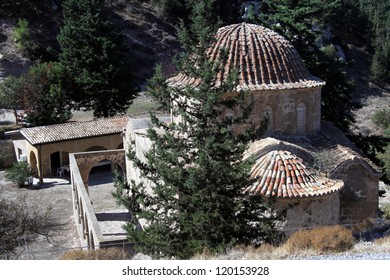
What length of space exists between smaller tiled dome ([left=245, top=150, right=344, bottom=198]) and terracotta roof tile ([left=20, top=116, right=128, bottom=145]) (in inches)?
663

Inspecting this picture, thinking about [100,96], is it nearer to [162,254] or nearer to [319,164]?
[319,164]

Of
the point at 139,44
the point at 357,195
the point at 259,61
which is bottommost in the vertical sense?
the point at 357,195

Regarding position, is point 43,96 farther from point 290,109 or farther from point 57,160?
point 290,109

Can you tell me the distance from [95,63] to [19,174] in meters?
8.84

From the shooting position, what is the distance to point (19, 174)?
2672 centimetres

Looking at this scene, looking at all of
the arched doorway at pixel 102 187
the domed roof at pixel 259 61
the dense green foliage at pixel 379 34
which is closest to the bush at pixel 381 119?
the dense green foliage at pixel 379 34

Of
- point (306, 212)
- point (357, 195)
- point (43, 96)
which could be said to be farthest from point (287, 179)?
point (43, 96)

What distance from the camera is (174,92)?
11250 mm

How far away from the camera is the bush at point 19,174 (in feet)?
87.8

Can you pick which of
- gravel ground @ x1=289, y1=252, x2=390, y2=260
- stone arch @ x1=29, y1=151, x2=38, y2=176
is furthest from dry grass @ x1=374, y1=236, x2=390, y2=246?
stone arch @ x1=29, y1=151, x2=38, y2=176

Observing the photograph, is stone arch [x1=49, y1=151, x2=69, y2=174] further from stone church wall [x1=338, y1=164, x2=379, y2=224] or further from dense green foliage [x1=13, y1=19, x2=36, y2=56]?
stone church wall [x1=338, y1=164, x2=379, y2=224]

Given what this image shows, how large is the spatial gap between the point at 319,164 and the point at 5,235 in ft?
29.9

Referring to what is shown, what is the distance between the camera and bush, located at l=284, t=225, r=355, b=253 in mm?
9562
